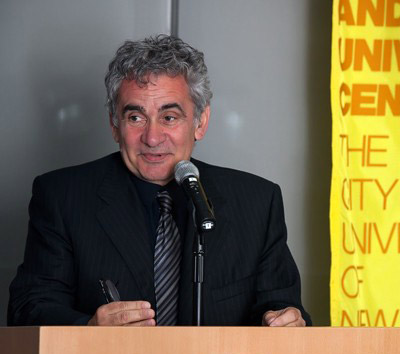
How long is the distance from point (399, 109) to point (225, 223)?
3.56 ft

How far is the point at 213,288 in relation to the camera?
280cm

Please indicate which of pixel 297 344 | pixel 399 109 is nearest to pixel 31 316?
pixel 297 344

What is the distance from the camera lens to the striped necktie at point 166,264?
2734 millimetres

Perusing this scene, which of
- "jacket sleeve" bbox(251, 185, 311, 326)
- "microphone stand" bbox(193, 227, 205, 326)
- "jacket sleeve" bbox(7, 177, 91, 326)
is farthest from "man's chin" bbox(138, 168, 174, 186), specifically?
"microphone stand" bbox(193, 227, 205, 326)

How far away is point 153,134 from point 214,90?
119 centimetres

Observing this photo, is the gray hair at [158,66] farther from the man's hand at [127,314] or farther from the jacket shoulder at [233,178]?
the man's hand at [127,314]

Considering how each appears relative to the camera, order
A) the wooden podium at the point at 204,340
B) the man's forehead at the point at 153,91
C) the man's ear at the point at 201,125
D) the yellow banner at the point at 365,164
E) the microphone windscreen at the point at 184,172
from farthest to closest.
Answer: the yellow banner at the point at 365,164
the man's ear at the point at 201,125
the man's forehead at the point at 153,91
the microphone windscreen at the point at 184,172
the wooden podium at the point at 204,340

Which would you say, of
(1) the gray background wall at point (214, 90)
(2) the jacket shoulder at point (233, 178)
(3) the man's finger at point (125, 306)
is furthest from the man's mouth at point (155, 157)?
(1) the gray background wall at point (214, 90)

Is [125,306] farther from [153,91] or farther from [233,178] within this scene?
[233,178]

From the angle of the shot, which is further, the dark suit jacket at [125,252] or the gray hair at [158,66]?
the gray hair at [158,66]

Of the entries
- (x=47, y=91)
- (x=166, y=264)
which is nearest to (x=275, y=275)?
(x=166, y=264)

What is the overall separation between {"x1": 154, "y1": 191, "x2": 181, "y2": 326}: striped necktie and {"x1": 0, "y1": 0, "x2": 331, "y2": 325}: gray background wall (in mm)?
1089

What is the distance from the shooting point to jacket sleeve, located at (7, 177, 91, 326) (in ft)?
8.54

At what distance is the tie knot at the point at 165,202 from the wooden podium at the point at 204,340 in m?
1.08
